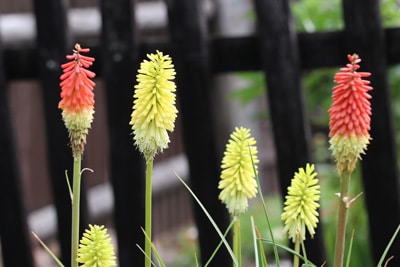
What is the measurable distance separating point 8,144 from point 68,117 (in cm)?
157

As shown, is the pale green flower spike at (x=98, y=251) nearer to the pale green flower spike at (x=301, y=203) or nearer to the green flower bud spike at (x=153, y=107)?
the green flower bud spike at (x=153, y=107)

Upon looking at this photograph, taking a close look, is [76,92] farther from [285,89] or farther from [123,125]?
[123,125]

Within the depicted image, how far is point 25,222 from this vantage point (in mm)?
2840

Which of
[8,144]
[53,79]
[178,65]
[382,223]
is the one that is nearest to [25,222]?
[8,144]

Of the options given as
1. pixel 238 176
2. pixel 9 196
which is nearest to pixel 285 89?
pixel 9 196

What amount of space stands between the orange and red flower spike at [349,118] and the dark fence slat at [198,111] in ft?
4.57

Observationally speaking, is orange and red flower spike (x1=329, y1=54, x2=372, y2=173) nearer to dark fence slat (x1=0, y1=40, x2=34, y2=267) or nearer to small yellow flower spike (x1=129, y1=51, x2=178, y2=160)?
small yellow flower spike (x1=129, y1=51, x2=178, y2=160)

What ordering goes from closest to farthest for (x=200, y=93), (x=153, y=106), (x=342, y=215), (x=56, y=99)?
(x=342, y=215)
(x=153, y=106)
(x=200, y=93)
(x=56, y=99)

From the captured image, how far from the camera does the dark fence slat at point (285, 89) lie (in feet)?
8.07

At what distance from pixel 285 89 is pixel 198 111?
0.29 meters

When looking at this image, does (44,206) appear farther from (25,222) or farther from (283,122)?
(283,122)

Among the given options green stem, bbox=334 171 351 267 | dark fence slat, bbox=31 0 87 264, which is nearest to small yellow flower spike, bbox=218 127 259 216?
green stem, bbox=334 171 351 267

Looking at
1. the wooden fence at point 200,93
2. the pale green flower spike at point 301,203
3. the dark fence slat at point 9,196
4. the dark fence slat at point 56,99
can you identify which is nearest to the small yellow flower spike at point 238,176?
the pale green flower spike at point 301,203

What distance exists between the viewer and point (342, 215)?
3.74ft
